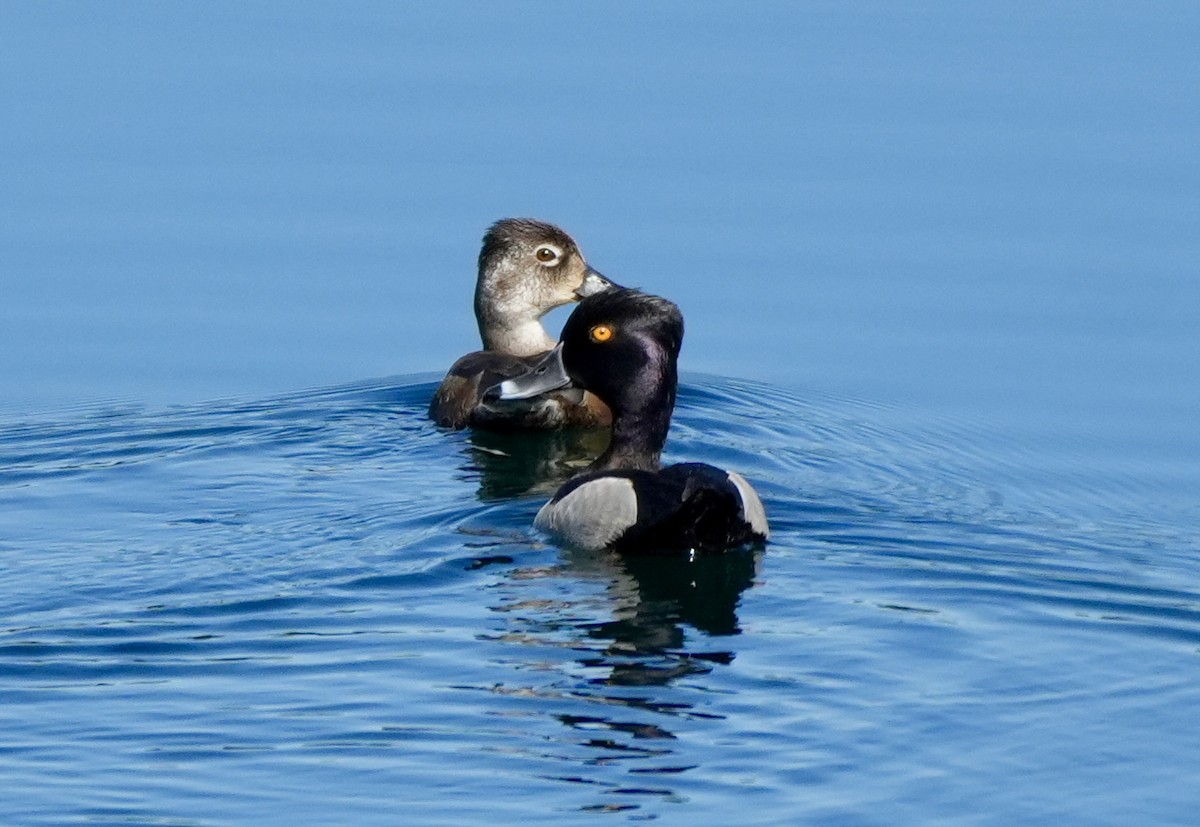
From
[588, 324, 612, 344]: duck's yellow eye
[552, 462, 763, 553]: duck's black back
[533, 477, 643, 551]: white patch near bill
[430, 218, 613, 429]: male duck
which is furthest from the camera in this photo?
[430, 218, 613, 429]: male duck

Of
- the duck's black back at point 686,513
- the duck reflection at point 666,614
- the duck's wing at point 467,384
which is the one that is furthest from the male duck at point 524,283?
the duck reflection at point 666,614

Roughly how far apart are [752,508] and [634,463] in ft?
3.91

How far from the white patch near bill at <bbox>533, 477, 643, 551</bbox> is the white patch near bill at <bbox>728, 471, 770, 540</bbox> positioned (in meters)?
0.56

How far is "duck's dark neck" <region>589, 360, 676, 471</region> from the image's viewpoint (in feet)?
40.8

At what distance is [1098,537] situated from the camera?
476 inches

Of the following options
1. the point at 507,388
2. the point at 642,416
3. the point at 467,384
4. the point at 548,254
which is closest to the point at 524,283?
the point at 548,254

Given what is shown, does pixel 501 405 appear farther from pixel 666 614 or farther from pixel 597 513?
pixel 666 614

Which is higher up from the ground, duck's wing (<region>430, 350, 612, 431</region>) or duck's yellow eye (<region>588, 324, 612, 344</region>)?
duck's yellow eye (<region>588, 324, 612, 344</region>)

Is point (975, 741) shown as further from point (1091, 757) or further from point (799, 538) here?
point (799, 538)

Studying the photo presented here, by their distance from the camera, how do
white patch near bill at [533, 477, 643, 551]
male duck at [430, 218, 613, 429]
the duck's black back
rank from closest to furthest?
the duck's black back
white patch near bill at [533, 477, 643, 551]
male duck at [430, 218, 613, 429]

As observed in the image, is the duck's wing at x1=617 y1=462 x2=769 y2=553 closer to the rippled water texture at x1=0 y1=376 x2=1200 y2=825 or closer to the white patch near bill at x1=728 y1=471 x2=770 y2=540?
the white patch near bill at x1=728 y1=471 x2=770 y2=540

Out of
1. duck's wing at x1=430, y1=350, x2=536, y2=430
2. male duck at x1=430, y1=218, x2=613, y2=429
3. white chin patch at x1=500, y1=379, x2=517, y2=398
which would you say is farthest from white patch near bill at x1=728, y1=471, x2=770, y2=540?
male duck at x1=430, y1=218, x2=613, y2=429

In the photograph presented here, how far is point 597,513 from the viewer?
37.3 feet

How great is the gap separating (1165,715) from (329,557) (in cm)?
438
